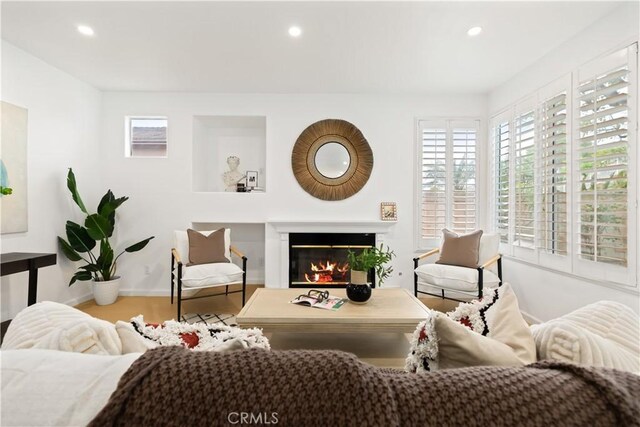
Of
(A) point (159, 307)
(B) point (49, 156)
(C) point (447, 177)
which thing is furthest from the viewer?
(C) point (447, 177)

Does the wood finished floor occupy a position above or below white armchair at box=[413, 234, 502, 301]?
below

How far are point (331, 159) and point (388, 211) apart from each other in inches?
40.9

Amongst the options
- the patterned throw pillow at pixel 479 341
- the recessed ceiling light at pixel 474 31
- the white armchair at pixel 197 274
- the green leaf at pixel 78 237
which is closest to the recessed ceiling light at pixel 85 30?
the green leaf at pixel 78 237

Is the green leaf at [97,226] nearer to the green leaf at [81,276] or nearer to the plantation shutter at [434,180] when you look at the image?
the green leaf at [81,276]

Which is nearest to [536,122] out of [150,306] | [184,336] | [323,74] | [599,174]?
[599,174]

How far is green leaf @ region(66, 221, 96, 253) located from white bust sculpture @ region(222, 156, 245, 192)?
67.3 inches

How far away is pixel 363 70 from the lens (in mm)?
3285

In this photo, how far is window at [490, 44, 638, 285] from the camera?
214 centimetres

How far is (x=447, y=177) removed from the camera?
3.98 meters

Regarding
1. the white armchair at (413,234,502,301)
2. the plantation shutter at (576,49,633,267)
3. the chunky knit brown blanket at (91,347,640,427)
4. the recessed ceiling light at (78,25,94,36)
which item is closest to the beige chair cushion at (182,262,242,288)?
the white armchair at (413,234,502,301)

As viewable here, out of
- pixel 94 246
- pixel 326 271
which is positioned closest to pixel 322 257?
pixel 326 271

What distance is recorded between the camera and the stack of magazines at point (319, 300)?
7.28ft

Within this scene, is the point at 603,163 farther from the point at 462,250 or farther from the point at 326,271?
the point at 326,271

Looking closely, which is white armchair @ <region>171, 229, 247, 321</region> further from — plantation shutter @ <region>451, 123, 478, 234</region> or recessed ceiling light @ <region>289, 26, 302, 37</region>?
plantation shutter @ <region>451, 123, 478, 234</region>
